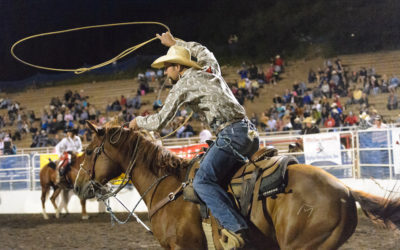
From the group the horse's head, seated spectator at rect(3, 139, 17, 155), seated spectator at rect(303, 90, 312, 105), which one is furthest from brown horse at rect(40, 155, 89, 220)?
seated spectator at rect(303, 90, 312, 105)

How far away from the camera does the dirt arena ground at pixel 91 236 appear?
5816mm

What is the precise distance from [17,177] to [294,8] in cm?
1852

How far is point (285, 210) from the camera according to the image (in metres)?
2.89

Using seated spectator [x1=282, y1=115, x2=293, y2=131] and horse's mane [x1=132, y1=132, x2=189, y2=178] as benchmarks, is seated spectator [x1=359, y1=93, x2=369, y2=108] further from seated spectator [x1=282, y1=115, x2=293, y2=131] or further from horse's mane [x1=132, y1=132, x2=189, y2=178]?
horse's mane [x1=132, y1=132, x2=189, y2=178]

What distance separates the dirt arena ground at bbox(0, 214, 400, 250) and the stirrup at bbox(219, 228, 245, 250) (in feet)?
9.45

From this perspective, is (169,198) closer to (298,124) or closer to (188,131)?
(298,124)

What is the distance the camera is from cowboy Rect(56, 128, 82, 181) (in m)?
10.1

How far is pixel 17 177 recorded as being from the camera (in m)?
11.8

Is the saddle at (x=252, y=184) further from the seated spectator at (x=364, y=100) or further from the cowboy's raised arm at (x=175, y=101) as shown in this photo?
the seated spectator at (x=364, y=100)

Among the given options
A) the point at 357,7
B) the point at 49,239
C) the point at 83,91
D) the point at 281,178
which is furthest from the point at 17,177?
the point at 357,7

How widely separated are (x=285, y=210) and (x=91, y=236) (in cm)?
510

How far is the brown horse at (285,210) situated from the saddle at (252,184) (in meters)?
0.05

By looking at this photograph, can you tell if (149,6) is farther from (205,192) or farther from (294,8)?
(205,192)

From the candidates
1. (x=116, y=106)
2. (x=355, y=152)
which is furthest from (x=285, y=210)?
(x=116, y=106)
